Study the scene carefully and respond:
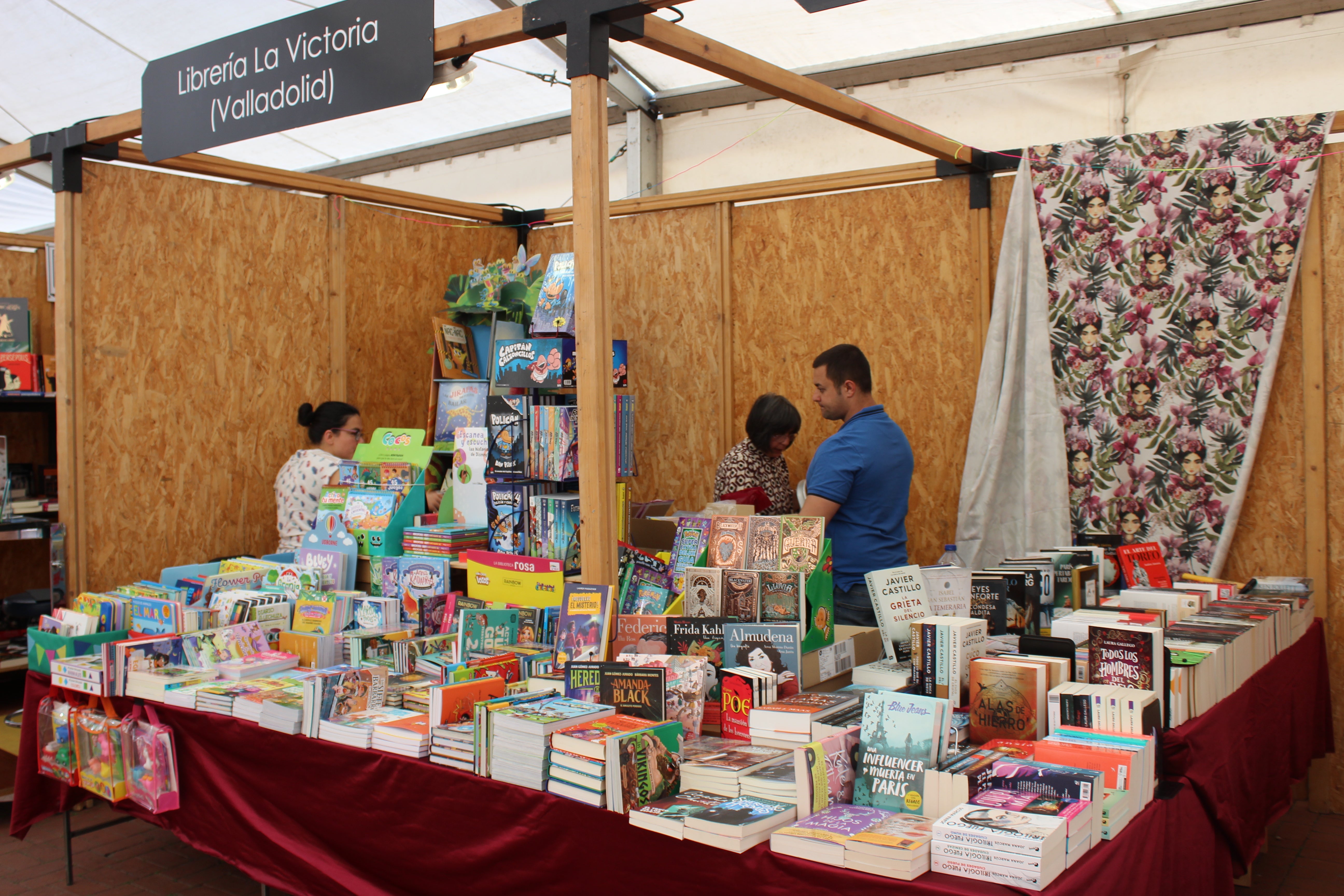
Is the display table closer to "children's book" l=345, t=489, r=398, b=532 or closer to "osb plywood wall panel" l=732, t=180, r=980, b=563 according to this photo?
"children's book" l=345, t=489, r=398, b=532

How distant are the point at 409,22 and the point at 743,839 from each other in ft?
7.60

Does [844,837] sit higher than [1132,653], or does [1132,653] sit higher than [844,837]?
[1132,653]

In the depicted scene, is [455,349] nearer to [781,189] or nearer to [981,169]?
[781,189]

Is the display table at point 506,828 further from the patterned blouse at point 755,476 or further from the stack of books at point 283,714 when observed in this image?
the patterned blouse at point 755,476

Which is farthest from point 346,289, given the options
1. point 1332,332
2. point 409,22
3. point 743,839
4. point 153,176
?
point 1332,332

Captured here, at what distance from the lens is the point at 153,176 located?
480 centimetres

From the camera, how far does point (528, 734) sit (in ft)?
7.67

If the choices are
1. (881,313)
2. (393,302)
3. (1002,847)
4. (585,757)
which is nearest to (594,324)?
(585,757)

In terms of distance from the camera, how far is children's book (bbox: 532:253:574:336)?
4539mm

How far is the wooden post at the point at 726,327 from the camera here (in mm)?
5586

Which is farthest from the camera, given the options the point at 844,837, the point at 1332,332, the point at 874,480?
the point at 1332,332

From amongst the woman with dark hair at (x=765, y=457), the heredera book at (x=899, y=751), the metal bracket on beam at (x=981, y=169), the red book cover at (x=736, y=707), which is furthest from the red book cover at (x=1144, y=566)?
the heredera book at (x=899, y=751)

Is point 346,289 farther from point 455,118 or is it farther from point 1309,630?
point 1309,630

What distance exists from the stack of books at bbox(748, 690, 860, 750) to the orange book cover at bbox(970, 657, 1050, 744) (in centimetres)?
30
